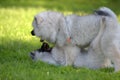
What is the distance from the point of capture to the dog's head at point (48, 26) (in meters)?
8.09

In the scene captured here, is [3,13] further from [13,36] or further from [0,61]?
[0,61]

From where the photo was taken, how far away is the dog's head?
8086 millimetres

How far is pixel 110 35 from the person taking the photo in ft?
25.2

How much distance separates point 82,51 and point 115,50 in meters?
0.85

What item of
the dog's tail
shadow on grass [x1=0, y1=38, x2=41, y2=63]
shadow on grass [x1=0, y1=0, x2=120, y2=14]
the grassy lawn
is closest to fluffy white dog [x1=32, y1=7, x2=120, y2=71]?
the dog's tail

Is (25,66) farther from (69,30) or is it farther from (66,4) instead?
(66,4)

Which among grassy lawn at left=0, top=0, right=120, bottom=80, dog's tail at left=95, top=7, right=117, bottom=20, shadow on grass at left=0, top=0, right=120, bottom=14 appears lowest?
grassy lawn at left=0, top=0, right=120, bottom=80

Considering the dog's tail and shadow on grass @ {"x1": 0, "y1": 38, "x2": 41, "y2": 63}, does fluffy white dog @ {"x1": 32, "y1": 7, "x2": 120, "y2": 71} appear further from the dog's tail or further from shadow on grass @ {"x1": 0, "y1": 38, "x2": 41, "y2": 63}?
shadow on grass @ {"x1": 0, "y1": 38, "x2": 41, "y2": 63}

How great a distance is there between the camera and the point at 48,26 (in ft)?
26.6

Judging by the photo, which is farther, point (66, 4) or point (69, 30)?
point (66, 4)

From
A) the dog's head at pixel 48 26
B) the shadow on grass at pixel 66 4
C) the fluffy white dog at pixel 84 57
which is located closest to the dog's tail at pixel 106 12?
the fluffy white dog at pixel 84 57

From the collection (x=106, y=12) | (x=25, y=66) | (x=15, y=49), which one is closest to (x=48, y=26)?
(x=25, y=66)

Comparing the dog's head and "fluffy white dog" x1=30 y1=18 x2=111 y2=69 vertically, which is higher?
the dog's head

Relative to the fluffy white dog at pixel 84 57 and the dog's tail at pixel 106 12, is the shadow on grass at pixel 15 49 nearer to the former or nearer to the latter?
the fluffy white dog at pixel 84 57
